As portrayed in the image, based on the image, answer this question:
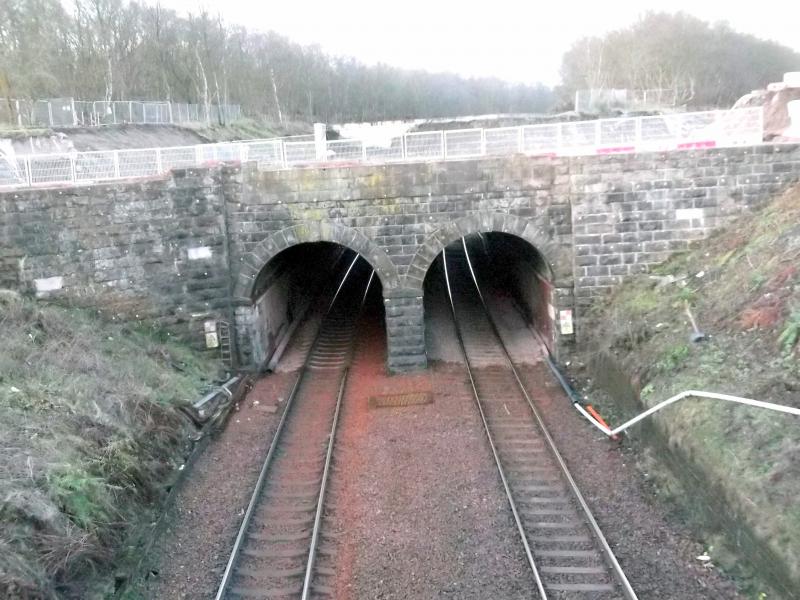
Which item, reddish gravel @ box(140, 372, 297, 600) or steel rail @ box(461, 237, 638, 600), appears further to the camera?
reddish gravel @ box(140, 372, 297, 600)

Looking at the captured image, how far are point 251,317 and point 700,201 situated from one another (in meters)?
10.9

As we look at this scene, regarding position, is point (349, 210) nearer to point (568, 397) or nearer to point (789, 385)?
point (568, 397)

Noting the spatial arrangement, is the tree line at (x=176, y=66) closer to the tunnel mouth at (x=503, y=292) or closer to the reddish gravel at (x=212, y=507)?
the tunnel mouth at (x=503, y=292)

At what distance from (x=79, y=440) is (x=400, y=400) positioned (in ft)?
22.3

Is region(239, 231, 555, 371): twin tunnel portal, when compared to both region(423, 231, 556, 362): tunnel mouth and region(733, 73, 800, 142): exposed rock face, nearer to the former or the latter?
region(423, 231, 556, 362): tunnel mouth

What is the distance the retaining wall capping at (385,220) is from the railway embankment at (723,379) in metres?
0.91

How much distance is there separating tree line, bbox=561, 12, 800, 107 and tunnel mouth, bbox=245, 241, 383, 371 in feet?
139

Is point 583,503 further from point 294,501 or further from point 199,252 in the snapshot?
point 199,252

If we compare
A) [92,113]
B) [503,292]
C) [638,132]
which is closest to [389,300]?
[638,132]

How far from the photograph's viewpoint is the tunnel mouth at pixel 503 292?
708 inches

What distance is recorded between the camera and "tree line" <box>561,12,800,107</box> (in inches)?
2431

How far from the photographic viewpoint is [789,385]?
363 inches

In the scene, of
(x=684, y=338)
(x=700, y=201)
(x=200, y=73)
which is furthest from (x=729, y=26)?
(x=684, y=338)

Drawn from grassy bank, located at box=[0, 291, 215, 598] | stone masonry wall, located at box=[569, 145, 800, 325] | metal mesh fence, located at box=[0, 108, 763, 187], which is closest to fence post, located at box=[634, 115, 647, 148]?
metal mesh fence, located at box=[0, 108, 763, 187]
